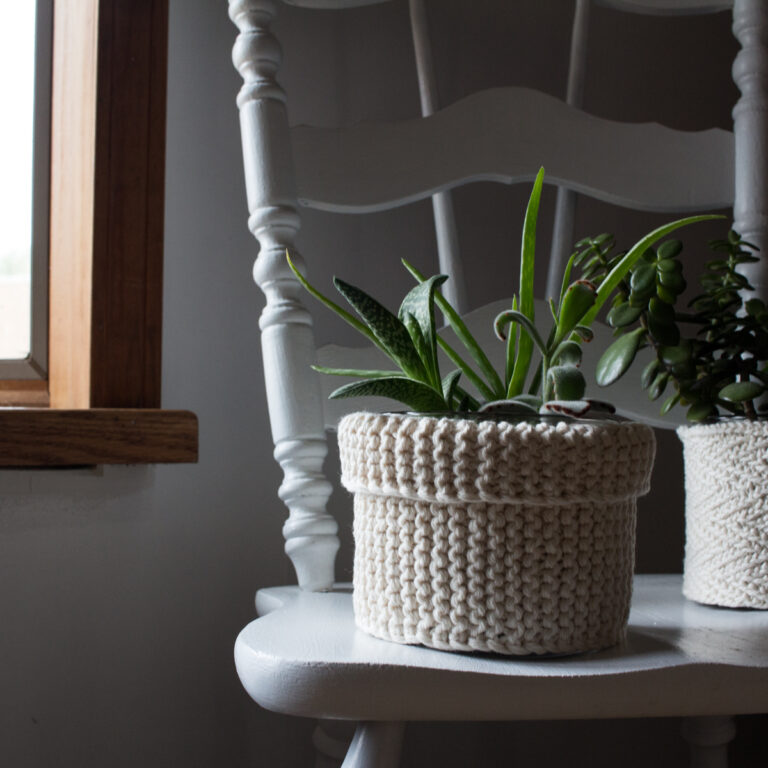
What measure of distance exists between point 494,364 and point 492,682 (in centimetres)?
36

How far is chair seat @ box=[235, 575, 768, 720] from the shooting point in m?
0.37

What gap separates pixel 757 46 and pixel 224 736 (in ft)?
2.59

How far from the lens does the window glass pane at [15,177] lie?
0.77m

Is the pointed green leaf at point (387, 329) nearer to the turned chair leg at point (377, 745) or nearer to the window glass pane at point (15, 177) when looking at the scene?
the turned chair leg at point (377, 745)

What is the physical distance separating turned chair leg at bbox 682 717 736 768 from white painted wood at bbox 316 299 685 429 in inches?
9.7

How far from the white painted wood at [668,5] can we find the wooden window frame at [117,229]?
41 centimetres

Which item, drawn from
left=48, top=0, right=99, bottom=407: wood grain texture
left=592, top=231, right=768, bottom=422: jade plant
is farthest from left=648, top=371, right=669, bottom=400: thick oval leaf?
left=48, top=0, right=99, bottom=407: wood grain texture

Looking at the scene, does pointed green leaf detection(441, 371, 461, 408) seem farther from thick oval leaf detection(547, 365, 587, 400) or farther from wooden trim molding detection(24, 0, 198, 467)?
wooden trim molding detection(24, 0, 198, 467)

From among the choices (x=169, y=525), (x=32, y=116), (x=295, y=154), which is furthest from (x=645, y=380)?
(x=32, y=116)

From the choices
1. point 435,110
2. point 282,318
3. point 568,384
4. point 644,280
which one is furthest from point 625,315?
point 435,110

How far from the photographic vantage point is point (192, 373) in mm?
791

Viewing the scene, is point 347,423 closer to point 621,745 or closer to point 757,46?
point 757,46

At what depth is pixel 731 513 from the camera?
1.73 ft

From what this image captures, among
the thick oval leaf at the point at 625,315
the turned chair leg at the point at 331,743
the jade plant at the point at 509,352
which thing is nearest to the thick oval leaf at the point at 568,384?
the jade plant at the point at 509,352
